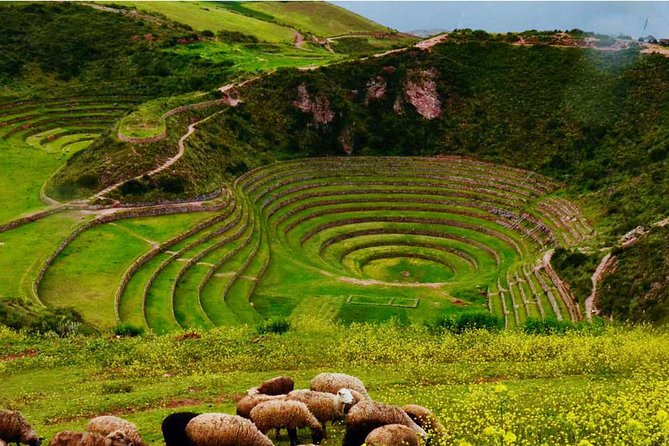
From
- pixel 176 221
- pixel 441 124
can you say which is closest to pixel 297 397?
pixel 176 221

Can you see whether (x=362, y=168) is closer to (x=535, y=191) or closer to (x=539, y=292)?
(x=535, y=191)

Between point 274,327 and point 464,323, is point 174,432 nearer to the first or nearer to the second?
point 274,327

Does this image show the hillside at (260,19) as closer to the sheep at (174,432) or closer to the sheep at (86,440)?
the sheep at (174,432)

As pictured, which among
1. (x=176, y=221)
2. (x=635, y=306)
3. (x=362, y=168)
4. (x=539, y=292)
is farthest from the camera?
(x=362, y=168)

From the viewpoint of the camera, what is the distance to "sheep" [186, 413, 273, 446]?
54.8 ft

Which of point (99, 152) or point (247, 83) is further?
point (247, 83)

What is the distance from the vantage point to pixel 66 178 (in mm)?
65062

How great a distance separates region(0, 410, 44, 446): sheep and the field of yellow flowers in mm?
2995

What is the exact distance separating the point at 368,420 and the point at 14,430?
9.67m

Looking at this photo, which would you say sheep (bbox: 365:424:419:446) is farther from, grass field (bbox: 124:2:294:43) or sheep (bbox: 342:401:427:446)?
grass field (bbox: 124:2:294:43)

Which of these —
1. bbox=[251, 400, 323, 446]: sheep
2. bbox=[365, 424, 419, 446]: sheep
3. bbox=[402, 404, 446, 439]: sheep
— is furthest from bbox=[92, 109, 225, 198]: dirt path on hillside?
bbox=[365, 424, 419, 446]: sheep

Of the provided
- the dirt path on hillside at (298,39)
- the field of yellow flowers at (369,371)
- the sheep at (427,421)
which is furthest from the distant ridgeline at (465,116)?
the sheep at (427,421)

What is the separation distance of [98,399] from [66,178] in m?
45.9

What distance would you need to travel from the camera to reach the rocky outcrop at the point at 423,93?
3614 inches
